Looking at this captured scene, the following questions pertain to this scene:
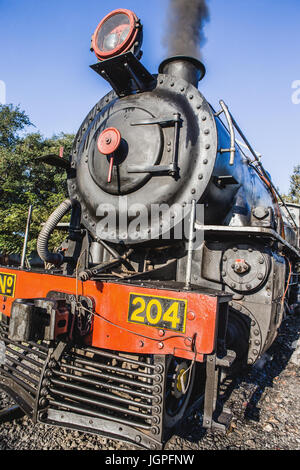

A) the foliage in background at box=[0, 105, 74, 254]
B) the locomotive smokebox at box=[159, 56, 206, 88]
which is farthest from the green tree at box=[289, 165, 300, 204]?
the locomotive smokebox at box=[159, 56, 206, 88]

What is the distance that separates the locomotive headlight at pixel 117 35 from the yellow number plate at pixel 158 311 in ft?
6.94

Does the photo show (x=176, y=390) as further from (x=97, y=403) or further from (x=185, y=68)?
(x=185, y=68)

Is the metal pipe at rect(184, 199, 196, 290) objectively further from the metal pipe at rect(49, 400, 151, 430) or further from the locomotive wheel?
the metal pipe at rect(49, 400, 151, 430)

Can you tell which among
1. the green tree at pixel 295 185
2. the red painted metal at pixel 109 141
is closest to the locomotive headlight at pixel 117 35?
the red painted metal at pixel 109 141

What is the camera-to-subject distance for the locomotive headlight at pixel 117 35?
2740mm

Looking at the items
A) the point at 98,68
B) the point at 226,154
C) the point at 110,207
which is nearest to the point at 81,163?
the point at 110,207

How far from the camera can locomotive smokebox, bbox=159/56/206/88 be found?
2.95m

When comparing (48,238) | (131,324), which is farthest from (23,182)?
(131,324)

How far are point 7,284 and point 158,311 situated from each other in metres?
1.48

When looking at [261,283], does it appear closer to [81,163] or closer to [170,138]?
[170,138]

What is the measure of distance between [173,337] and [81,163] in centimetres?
195

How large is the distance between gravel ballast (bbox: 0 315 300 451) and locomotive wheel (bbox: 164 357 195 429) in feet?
0.64

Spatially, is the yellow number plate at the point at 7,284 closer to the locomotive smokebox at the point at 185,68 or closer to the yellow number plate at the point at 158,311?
the yellow number plate at the point at 158,311

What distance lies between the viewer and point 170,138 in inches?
103
